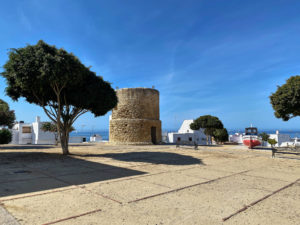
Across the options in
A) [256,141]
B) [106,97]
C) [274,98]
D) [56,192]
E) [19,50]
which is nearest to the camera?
[56,192]

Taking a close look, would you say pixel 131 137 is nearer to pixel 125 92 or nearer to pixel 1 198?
pixel 125 92

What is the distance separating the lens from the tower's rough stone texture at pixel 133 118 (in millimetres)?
24531

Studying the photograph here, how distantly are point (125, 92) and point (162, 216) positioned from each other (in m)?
22.3

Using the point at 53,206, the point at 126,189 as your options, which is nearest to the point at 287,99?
the point at 126,189

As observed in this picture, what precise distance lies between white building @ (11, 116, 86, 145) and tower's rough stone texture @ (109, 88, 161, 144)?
30257 millimetres

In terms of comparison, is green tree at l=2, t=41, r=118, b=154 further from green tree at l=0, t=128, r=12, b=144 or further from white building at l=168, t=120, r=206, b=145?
white building at l=168, t=120, r=206, b=145

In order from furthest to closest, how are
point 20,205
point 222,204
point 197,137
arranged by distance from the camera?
point 197,137, point 222,204, point 20,205

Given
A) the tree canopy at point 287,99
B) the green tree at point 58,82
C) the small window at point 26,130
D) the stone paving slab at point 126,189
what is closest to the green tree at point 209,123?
the tree canopy at point 287,99

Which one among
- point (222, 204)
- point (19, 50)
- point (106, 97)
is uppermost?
point (19, 50)

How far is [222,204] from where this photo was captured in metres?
4.44

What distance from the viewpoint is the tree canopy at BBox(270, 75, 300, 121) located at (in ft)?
47.3

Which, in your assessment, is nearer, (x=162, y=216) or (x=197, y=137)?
(x=162, y=216)

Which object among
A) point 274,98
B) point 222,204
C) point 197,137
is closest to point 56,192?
point 222,204

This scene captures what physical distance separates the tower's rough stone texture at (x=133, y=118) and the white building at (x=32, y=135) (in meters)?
30.3
